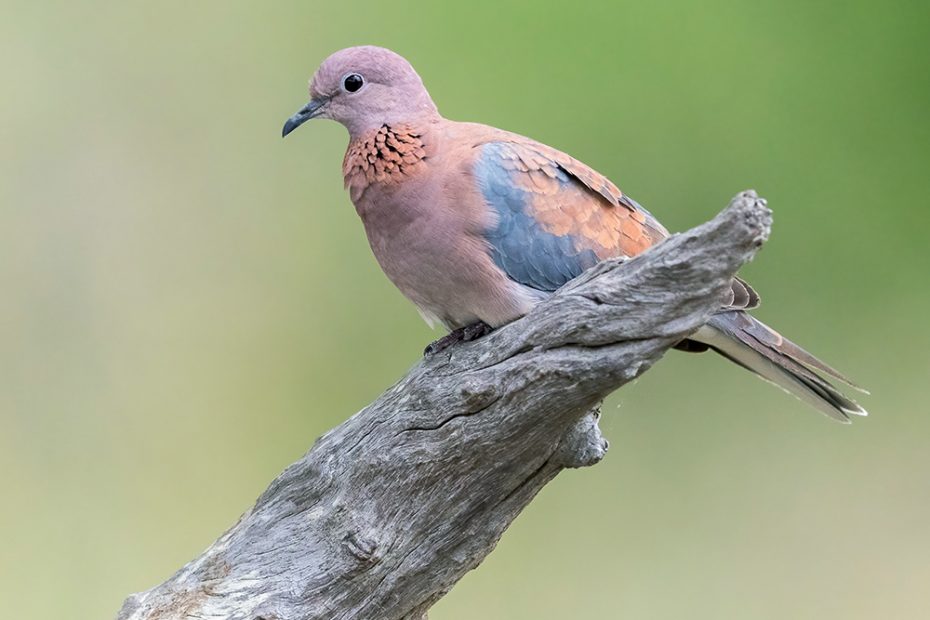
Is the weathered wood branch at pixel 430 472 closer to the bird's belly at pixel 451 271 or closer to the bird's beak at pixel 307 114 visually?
the bird's belly at pixel 451 271

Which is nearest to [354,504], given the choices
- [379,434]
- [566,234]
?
[379,434]

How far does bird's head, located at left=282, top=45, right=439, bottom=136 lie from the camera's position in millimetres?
2590

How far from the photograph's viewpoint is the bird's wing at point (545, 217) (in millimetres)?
2365

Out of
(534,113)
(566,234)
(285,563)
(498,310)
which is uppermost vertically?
(534,113)

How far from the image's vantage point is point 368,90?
2613mm

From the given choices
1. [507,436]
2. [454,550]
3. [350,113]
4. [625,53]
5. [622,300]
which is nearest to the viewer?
[622,300]

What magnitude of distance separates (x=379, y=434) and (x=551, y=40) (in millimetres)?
2095

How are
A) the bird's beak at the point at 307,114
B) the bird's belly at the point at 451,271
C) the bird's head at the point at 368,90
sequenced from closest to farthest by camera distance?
1. the bird's belly at the point at 451,271
2. the bird's head at the point at 368,90
3. the bird's beak at the point at 307,114

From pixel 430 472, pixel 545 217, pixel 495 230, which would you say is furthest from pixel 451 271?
pixel 430 472

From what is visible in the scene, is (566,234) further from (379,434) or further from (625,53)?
(625,53)

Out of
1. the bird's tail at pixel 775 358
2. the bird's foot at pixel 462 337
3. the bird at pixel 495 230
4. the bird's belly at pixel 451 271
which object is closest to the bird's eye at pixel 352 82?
the bird at pixel 495 230

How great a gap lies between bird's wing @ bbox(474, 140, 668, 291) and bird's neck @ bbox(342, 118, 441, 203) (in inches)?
5.3

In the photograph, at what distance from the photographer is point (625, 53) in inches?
156

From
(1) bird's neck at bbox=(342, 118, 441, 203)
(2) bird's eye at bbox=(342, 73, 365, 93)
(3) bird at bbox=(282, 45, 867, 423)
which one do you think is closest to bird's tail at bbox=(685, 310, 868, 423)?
(3) bird at bbox=(282, 45, 867, 423)
